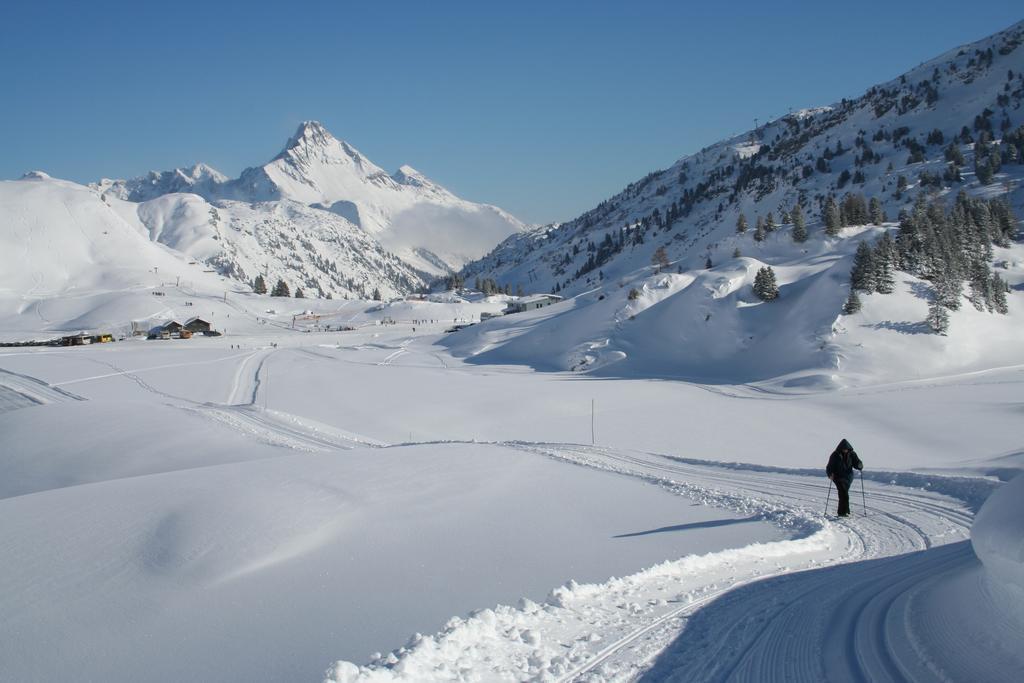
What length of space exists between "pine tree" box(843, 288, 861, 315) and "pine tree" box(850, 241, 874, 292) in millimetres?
1291

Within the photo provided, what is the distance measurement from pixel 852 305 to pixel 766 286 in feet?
29.3

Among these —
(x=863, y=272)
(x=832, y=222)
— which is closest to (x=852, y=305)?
(x=863, y=272)

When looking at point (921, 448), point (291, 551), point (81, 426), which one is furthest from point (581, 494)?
point (81, 426)

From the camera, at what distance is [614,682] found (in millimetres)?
5602

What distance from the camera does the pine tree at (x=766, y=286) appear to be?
52.3 meters

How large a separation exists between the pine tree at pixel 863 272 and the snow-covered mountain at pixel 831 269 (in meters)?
0.83

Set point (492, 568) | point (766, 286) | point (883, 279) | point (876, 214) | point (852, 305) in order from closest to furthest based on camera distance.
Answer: point (492, 568) < point (852, 305) < point (883, 279) < point (766, 286) < point (876, 214)

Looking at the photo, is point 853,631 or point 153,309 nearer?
point 853,631

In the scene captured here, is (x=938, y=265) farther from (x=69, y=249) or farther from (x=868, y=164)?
(x=69, y=249)

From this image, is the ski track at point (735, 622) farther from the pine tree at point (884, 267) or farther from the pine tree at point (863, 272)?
the pine tree at point (884, 267)

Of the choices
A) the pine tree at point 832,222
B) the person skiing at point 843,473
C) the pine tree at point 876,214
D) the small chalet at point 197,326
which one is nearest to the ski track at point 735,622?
the person skiing at point 843,473

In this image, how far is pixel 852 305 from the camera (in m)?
44.2

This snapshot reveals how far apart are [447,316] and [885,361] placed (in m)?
76.8

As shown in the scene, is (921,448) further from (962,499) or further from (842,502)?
(842,502)
